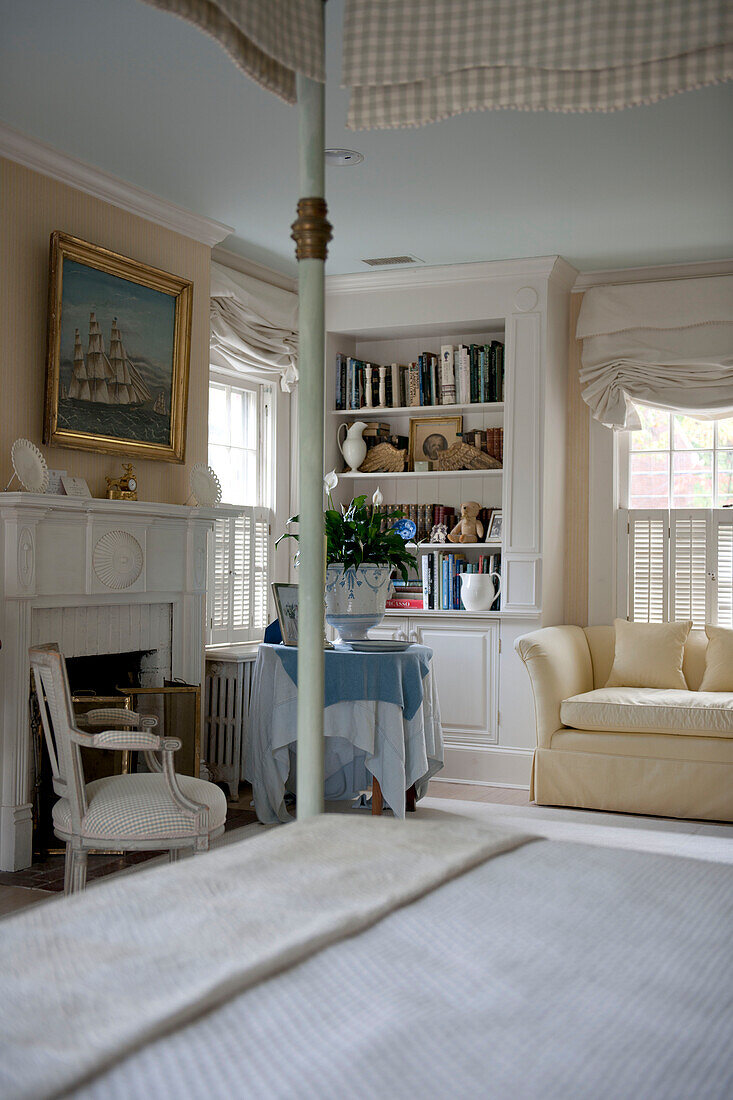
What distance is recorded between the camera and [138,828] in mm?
3014

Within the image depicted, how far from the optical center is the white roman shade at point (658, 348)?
5.48m

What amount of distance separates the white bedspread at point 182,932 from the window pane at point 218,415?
4.27 m

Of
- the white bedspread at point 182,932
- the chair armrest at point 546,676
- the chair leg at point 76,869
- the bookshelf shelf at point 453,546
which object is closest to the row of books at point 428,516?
the bookshelf shelf at point 453,546

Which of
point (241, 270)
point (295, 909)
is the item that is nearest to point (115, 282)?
point (241, 270)

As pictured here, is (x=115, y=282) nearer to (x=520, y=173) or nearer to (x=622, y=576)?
(x=520, y=173)

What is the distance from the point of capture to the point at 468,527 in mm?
5809

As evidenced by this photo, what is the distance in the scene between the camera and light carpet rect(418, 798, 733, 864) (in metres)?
4.22

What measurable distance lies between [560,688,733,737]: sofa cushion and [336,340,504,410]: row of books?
71.3 inches

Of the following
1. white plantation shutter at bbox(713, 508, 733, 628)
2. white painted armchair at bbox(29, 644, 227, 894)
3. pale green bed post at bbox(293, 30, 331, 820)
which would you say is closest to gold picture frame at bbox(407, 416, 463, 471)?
white plantation shutter at bbox(713, 508, 733, 628)

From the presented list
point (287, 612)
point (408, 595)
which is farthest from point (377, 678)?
point (408, 595)

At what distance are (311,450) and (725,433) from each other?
171 inches

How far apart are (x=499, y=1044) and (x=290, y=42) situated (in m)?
1.53

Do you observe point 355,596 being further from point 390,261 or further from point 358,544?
point 390,261

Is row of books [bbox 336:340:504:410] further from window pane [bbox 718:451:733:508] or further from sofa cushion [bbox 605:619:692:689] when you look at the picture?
sofa cushion [bbox 605:619:692:689]
